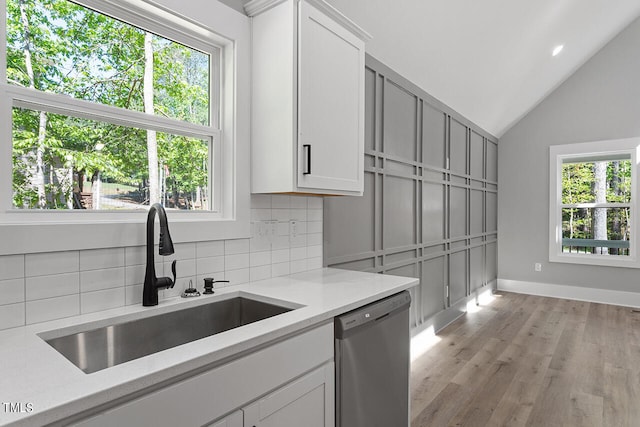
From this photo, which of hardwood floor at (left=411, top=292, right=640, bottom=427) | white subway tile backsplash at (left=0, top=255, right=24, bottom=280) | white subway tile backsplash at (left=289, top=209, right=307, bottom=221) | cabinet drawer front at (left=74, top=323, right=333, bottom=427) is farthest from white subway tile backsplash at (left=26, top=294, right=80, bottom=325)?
hardwood floor at (left=411, top=292, right=640, bottom=427)

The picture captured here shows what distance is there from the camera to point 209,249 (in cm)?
176

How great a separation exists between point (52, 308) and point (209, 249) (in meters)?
0.64

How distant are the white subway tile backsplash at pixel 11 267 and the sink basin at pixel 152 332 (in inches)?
9.5

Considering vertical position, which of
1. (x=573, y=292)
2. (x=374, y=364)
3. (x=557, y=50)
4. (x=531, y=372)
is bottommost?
(x=531, y=372)

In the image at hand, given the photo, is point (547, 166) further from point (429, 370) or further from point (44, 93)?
point (44, 93)

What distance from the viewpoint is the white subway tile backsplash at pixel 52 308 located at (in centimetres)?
123

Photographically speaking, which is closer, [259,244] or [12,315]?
[12,315]

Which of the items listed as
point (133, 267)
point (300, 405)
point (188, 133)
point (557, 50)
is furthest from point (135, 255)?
point (557, 50)

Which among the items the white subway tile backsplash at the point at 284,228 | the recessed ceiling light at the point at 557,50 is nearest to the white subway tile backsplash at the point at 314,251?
the white subway tile backsplash at the point at 284,228

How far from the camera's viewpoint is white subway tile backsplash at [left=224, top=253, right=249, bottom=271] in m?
1.83

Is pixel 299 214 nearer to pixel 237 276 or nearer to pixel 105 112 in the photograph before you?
pixel 237 276

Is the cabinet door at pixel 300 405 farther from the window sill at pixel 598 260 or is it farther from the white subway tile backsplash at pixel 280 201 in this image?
the window sill at pixel 598 260

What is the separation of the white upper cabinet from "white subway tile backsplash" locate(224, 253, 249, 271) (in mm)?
346

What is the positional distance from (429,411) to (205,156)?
6.70ft
